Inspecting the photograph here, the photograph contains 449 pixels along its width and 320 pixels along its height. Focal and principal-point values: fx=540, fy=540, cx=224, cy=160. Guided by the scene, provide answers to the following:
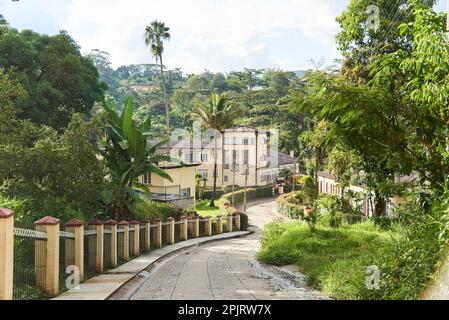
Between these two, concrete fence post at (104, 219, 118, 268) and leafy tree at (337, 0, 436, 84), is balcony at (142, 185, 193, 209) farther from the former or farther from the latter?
concrete fence post at (104, 219, 118, 268)

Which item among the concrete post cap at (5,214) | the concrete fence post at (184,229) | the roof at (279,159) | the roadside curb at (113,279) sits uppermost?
the roof at (279,159)

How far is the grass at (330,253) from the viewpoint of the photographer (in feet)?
37.9

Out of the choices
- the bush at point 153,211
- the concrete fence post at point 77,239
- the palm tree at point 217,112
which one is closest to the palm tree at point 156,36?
the palm tree at point 217,112

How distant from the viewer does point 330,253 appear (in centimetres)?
1683

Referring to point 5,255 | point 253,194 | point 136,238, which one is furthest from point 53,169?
point 253,194

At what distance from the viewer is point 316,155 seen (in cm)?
5034

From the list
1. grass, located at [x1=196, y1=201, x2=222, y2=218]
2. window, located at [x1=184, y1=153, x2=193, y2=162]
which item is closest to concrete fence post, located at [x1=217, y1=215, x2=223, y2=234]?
grass, located at [x1=196, y1=201, x2=222, y2=218]

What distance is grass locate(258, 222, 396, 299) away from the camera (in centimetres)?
1155

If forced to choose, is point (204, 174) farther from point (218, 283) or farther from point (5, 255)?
point (5, 255)

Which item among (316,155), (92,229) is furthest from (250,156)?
(92,229)

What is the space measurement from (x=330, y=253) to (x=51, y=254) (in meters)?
8.77

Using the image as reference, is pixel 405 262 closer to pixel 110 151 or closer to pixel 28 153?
pixel 28 153

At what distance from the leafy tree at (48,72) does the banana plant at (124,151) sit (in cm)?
698

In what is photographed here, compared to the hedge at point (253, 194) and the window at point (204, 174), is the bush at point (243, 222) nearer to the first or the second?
the hedge at point (253, 194)
